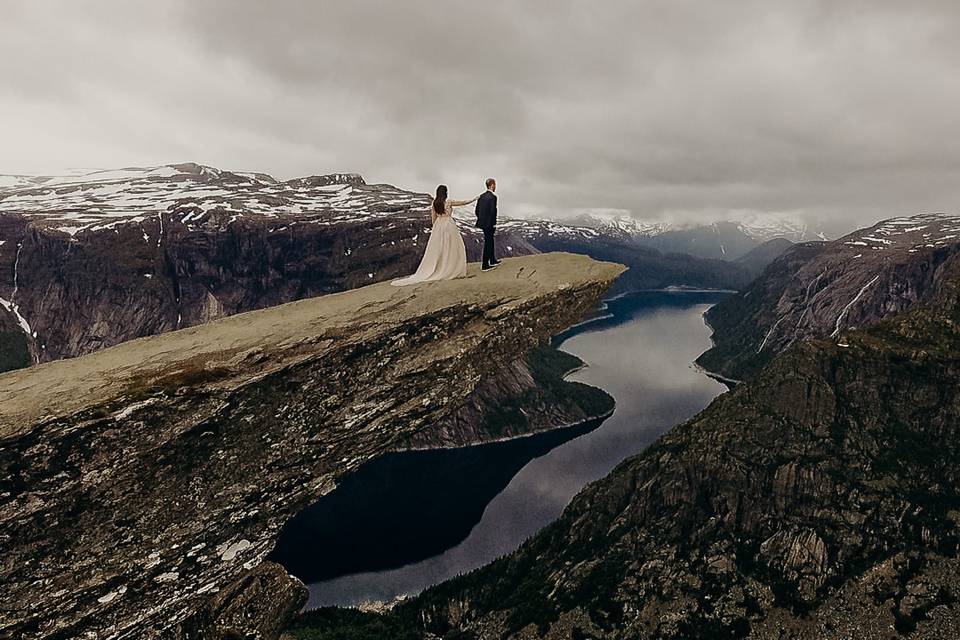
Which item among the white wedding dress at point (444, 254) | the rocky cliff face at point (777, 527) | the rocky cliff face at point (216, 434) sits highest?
the white wedding dress at point (444, 254)

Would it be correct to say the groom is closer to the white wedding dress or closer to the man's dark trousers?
the man's dark trousers

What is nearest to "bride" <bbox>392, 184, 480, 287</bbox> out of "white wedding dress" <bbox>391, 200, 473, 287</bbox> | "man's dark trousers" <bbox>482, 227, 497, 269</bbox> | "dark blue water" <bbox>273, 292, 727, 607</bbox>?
"white wedding dress" <bbox>391, 200, 473, 287</bbox>

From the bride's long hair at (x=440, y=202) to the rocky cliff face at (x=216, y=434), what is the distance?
170 inches

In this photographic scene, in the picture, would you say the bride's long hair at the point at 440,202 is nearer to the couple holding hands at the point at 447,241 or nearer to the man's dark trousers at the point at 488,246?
the couple holding hands at the point at 447,241

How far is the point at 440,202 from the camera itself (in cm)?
2625

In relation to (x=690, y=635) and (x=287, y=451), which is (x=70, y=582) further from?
(x=690, y=635)

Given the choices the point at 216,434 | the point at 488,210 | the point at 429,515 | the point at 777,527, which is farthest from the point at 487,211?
the point at 429,515

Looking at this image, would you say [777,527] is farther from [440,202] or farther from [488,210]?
[440,202]

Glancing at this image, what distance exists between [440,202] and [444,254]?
3.04m

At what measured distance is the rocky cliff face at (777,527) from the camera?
7812 cm

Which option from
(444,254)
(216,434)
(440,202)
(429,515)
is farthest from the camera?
(429,515)

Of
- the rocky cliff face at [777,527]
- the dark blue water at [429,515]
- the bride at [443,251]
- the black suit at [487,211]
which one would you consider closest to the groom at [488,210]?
the black suit at [487,211]

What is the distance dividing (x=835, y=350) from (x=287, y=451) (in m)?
139

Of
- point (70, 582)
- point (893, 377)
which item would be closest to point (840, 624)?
point (893, 377)
